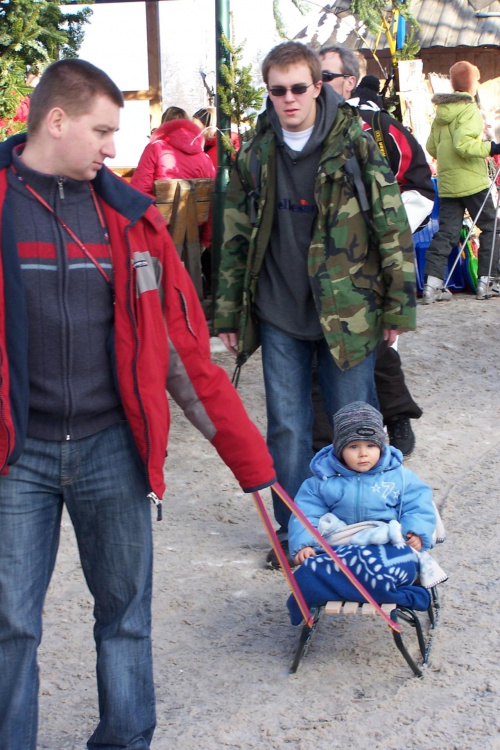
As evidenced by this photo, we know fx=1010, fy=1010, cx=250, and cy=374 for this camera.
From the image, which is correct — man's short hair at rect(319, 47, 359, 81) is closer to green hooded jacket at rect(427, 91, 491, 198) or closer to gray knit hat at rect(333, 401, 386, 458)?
gray knit hat at rect(333, 401, 386, 458)

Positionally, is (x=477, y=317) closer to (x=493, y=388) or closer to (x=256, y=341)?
(x=493, y=388)

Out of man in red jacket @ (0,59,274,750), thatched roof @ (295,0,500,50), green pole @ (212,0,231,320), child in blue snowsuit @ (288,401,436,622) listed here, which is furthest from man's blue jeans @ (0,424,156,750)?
thatched roof @ (295,0,500,50)

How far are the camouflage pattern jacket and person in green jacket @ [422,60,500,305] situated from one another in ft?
19.3

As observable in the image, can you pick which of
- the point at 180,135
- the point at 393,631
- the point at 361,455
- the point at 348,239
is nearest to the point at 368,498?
the point at 361,455

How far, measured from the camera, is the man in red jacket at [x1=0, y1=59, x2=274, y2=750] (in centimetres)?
247

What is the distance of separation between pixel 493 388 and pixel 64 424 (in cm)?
523

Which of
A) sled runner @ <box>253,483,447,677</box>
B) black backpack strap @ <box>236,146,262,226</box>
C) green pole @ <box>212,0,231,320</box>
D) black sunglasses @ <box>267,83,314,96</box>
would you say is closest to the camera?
sled runner @ <box>253,483,447,677</box>

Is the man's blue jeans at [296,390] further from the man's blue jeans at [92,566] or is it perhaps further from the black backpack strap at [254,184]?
the man's blue jeans at [92,566]

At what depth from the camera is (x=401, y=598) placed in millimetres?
3451

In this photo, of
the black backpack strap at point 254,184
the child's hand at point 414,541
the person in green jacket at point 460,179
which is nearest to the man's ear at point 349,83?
the black backpack strap at point 254,184

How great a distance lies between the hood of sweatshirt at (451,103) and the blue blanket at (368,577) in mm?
7310

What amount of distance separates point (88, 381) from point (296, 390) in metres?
1.89

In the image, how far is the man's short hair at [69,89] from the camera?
8.04 ft

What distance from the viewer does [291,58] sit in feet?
13.1
